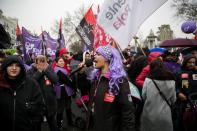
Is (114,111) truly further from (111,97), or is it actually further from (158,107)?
(158,107)

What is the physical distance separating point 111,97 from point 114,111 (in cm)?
18

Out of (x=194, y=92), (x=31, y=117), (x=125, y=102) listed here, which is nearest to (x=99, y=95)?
(x=125, y=102)

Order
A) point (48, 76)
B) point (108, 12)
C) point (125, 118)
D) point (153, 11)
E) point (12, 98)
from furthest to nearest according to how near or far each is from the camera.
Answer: point (48, 76) < point (108, 12) < point (153, 11) < point (12, 98) < point (125, 118)

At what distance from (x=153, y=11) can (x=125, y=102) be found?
195 centimetres

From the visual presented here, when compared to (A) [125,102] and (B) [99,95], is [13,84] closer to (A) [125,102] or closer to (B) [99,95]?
(B) [99,95]

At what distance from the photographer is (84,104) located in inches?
357

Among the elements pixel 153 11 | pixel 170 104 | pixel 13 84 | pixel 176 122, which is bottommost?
pixel 176 122

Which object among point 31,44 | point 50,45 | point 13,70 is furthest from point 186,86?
point 50,45

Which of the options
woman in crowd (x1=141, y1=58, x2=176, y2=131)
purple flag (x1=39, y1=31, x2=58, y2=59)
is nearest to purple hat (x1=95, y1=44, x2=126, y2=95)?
woman in crowd (x1=141, y1=58, x2=176, y2=131)

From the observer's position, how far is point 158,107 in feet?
18.8

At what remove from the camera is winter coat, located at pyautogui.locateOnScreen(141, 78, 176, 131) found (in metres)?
5.73

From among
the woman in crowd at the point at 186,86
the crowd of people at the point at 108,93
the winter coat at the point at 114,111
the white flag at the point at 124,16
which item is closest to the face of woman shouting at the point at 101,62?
the crowd of people at the point at 108,93

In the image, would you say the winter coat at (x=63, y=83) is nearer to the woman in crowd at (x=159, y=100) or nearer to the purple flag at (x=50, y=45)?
the woman in crowd at (x=159, y=100)

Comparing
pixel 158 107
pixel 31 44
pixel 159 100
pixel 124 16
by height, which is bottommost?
pixel 158 107
